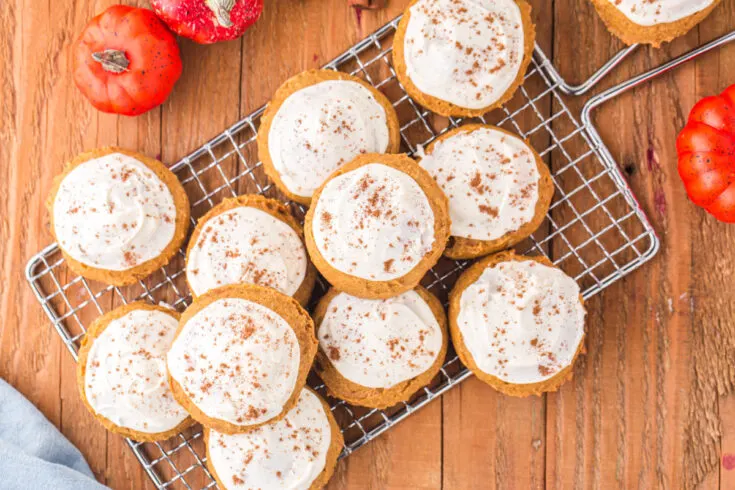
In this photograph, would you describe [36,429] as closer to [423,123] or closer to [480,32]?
[423,123]

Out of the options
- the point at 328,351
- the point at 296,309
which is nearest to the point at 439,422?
the point at 328,351

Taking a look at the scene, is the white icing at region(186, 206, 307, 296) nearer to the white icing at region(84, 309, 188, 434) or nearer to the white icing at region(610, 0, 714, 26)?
the white icing at region(84, 309, 188, 434)

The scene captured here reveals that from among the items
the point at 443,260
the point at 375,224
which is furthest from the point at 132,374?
the point at 443,260

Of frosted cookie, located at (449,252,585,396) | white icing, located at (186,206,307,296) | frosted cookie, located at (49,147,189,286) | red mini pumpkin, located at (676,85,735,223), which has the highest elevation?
frosted cookie, located at (49,147,189,286)

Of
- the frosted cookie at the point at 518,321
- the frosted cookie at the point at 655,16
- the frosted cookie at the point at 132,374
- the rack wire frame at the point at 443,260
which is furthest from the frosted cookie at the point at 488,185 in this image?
the frosted cookie at the point at 132,374

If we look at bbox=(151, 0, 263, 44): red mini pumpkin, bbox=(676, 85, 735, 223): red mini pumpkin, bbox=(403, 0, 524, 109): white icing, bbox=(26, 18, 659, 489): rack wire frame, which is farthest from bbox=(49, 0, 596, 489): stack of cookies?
bbox=(676, 85, 735, 223): red mini pumpkin

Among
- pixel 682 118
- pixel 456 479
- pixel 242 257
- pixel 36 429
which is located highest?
pixel 242 257

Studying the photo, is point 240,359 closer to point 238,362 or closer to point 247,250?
point 238,362
